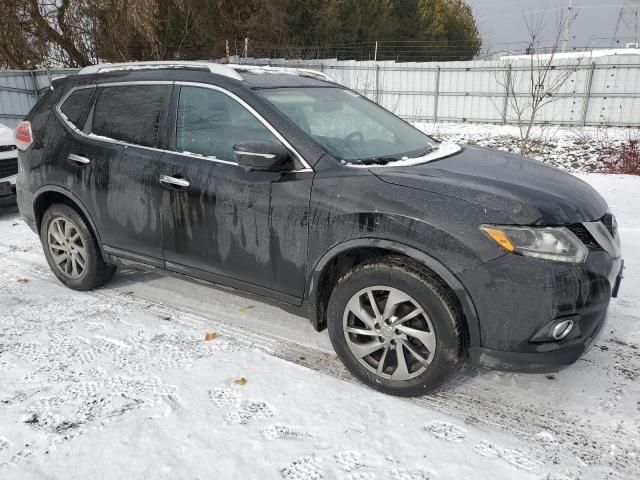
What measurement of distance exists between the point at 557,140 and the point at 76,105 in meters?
15.1

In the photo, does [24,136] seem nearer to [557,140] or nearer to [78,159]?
[78,159]

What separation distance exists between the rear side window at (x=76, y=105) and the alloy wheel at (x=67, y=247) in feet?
2.54

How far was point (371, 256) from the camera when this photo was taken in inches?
108

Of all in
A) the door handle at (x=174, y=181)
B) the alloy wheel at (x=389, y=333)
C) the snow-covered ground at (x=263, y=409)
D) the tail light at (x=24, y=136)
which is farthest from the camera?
the tail light at (x=24, y=136)

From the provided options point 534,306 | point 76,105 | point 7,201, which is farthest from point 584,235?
point 7,201

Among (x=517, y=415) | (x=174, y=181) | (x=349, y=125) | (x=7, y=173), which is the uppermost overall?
(x=349, y=125)

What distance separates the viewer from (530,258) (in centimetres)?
228

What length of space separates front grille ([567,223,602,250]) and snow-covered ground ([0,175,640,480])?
2.89 feet

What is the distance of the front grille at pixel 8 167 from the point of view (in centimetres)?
636

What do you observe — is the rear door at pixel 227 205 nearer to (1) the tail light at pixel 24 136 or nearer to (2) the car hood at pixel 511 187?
(2) the car hood at pixel 511 187

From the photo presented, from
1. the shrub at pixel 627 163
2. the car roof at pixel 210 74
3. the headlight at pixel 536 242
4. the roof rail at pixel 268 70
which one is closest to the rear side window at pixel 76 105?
the car roof at pixel 210 74

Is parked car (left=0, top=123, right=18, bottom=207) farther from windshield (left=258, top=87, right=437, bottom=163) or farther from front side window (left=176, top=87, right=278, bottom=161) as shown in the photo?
windshield (left=258, top=87, right=437, bottom=163)

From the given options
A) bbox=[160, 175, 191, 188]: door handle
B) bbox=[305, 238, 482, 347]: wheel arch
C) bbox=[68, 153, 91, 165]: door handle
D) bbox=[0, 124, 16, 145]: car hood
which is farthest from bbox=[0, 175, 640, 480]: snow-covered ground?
bbox=[0, 124, 16, 145]: car hood

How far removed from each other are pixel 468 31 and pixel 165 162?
55.2 m
